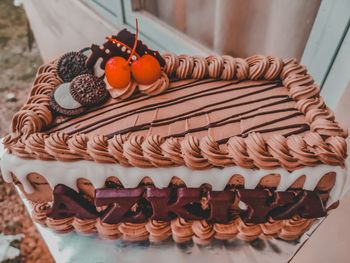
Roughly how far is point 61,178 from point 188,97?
464 millimetres

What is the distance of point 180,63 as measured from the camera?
1.21 m

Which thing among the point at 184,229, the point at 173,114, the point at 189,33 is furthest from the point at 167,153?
the point at 189,33

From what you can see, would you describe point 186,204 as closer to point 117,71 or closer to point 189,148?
point 189,148

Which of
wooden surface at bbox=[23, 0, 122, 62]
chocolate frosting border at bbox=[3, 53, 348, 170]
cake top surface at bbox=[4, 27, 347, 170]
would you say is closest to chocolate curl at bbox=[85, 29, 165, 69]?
cake top surface at bbox=[4, 27, 347, 170]

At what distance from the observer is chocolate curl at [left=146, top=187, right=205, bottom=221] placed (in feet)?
3.24

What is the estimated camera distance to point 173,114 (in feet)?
3.48

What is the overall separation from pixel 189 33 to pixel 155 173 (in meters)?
1.16

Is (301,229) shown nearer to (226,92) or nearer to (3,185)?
(226,92)

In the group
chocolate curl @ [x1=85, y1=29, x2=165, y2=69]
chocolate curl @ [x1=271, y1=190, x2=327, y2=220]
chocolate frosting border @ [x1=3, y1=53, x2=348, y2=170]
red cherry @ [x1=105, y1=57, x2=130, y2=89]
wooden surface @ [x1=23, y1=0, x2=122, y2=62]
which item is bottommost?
wooden surface @ [x1=23, y1=0, x2=122, y2=62]

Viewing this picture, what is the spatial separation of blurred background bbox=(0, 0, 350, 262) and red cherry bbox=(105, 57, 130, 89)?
2.22 feet

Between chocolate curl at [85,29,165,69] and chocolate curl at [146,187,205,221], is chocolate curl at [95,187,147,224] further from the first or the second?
chocolate curl at [85,29,165,69]

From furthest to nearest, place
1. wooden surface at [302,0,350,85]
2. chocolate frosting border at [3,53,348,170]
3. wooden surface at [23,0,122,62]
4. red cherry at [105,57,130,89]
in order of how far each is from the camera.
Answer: wooden surface at [23,0,122,62] → wooden surface at [302,0,350,85] → red cherry at [105,57,130,89] → chocolate frosting border at [3,53,348,170]

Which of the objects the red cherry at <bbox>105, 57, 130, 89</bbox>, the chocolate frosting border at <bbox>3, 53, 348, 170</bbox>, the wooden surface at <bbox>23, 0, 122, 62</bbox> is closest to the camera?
the chocolate frosting border at <bbox>3, 53, 348, 170</bbox>

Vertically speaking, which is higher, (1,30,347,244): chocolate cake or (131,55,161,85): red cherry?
(131,55,161,85): red cherry
